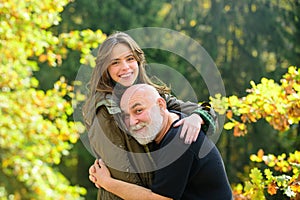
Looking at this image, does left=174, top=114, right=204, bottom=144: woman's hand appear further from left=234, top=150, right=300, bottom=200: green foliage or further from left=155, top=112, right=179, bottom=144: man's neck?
left=234, top=150, right=300, bottom=200: green foliage

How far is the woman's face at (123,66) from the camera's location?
2.69 meters

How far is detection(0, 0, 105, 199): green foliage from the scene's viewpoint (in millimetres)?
4512

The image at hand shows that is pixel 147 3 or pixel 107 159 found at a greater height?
pixel 147 3

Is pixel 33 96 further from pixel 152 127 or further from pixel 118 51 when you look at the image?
pixel 152 127

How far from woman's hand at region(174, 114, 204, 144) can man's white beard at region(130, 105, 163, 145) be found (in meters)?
0.08

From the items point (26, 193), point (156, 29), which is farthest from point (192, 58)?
point (26, 193)

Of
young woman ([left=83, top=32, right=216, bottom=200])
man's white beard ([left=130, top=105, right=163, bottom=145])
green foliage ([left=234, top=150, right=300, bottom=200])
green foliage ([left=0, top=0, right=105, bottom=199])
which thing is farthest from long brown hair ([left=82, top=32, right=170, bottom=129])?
green foliage ([left=0, top=0, right=105, bottom=199])

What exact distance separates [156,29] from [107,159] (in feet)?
23.8

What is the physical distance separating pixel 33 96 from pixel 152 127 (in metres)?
3.12

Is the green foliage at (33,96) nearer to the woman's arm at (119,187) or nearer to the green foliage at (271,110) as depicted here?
the green foliage at (271,110)

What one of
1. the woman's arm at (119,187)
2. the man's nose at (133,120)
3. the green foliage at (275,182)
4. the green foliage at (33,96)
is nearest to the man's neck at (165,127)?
the man's nose at (133,120)

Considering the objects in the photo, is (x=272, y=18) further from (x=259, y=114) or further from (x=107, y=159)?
(x=107, y=159)

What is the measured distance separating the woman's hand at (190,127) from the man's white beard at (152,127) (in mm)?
80

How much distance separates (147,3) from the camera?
9.37 metres
